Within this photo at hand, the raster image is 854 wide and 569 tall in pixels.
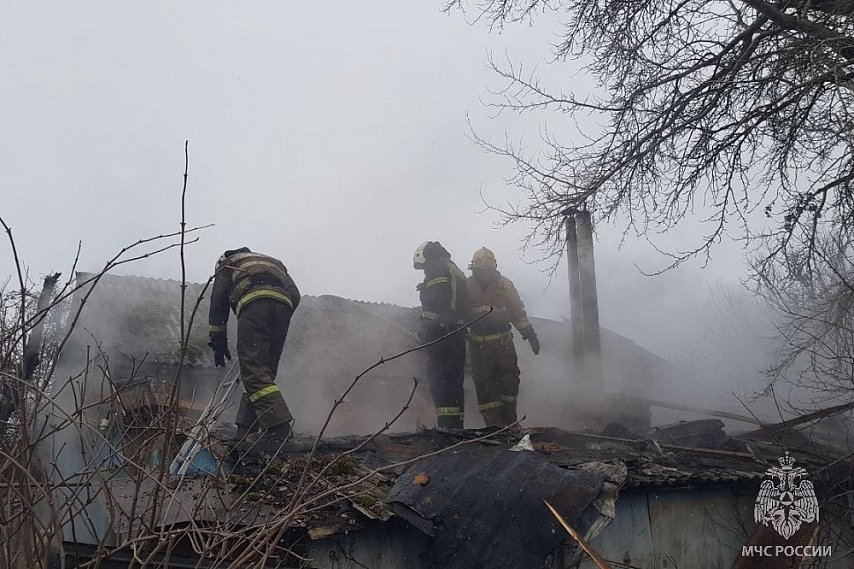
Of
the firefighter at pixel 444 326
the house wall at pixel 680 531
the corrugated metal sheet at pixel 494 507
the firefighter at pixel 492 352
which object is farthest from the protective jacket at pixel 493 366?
the corrugated metal sheet at pixel 494 507

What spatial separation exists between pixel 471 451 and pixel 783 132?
451 cm

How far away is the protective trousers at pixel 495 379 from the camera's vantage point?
740 cm

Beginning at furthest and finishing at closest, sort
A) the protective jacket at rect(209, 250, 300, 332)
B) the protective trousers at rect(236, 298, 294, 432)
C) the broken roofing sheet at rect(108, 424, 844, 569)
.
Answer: the protective jacket at rect(209, 250, 300, 332)
the protective trousers at rect(236, 298, 294, 432)
the broken roofing sheet at rect(108, 424, 844, 569)

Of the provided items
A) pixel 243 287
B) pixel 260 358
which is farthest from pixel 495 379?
pixel 243 287

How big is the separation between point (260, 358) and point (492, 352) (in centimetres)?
284

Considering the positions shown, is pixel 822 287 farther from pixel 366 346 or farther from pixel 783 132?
pixel 366 346

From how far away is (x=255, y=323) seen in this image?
582cm

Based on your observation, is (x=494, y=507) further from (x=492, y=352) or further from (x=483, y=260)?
(x=483, y=260)

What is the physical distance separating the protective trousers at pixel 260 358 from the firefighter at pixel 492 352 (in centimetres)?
240

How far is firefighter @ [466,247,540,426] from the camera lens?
24.3 feet

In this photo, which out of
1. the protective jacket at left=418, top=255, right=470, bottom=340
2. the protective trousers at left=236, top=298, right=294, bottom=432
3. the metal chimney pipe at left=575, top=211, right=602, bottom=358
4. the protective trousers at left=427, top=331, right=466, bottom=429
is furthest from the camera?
the metal chimney pipe at left=575, top=211, right=602, bottom=358

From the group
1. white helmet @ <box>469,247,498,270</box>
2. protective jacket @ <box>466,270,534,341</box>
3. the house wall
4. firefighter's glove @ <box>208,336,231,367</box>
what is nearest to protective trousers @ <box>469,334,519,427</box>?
protective jacket @ <box>466,270,534,341</box>

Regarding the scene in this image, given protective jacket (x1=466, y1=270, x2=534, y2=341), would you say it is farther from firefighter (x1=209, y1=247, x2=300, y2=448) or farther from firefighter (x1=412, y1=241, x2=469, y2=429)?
firefighter (x1=209, y1=247, x2=300, y2=448)

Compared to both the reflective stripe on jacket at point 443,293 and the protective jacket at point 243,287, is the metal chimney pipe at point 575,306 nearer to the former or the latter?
the reflective stripe on jacket at point 443,293
